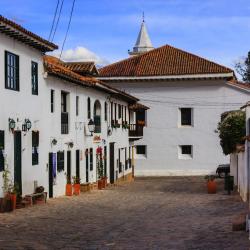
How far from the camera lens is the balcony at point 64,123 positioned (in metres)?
26.9

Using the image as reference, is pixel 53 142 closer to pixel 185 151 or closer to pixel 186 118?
pixel 186 118

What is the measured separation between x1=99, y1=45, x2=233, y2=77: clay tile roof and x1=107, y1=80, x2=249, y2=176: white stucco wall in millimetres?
918

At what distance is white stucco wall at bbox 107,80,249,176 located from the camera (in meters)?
51.2

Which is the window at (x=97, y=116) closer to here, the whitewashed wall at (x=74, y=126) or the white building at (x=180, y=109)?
the whitewashed wall at (x=74, y=126)

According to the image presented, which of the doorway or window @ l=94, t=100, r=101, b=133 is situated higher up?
window @ l=94, t=100, r=101, b=133

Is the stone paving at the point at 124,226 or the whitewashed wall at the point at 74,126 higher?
the whitewashed wall at the point at 74,126

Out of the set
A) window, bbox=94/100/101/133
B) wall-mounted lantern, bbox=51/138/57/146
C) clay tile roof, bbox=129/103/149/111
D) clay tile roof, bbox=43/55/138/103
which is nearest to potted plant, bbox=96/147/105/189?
window, bbox=94/100/101/133

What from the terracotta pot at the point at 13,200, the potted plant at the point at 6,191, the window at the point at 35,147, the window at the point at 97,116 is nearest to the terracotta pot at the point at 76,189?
the window at the point at 35,147

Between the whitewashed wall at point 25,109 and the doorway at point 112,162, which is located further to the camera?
the doorway at point 112,162

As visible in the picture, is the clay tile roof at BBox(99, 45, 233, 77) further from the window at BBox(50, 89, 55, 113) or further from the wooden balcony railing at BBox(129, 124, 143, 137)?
the window at BBox(50, 89, 55, 113)

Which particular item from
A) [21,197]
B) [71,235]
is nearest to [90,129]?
[21,197]

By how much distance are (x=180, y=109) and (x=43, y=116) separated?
95.2 ft

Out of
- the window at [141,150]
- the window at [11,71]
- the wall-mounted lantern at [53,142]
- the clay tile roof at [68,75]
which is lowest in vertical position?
the window at [141,150]

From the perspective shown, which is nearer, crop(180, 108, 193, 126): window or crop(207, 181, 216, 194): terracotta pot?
crop(207, 181, 216, 194): terracotta pot
